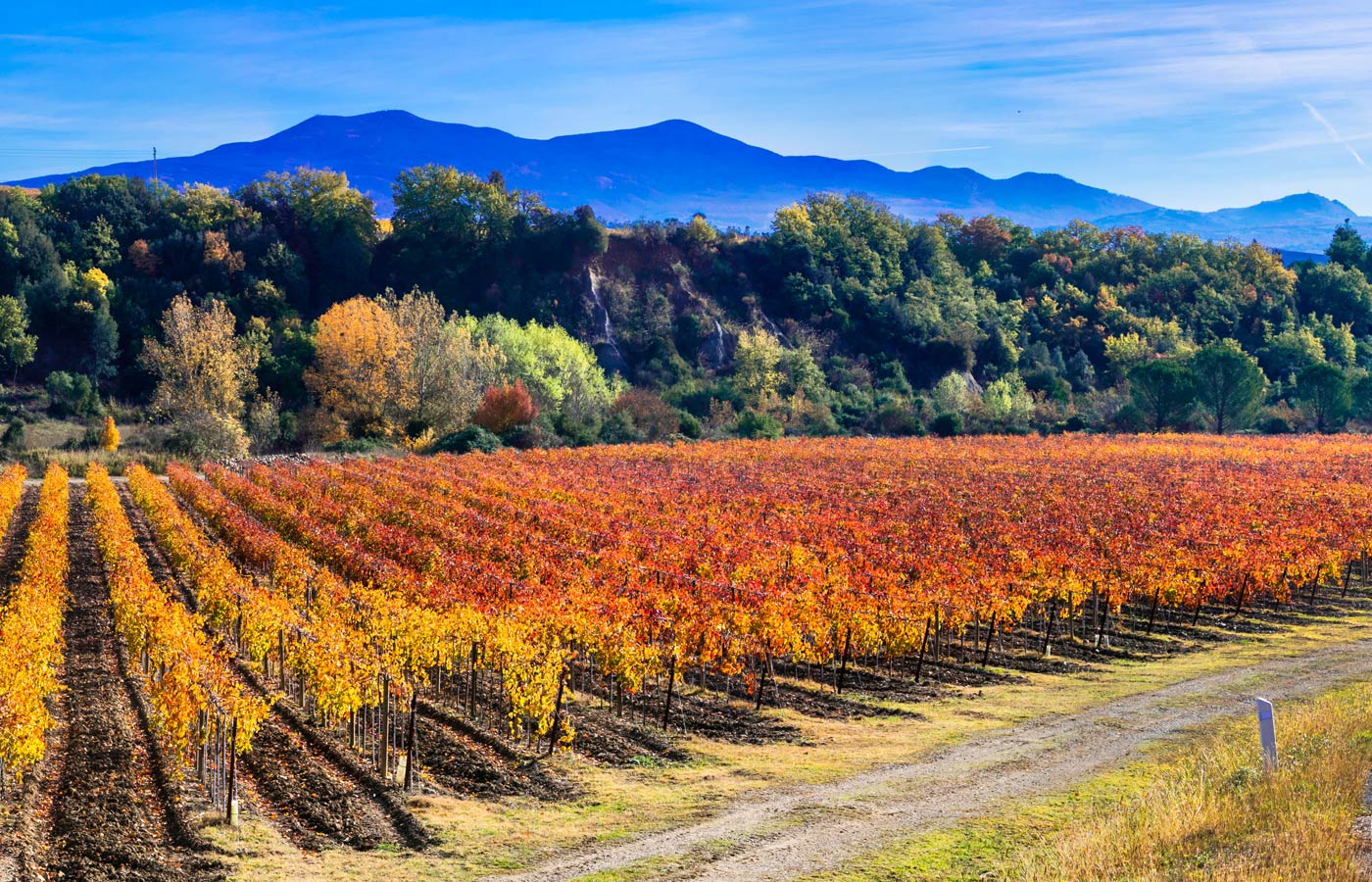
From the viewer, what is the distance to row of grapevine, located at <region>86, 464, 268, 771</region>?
13.9 meters

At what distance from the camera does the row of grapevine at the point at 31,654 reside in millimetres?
13273

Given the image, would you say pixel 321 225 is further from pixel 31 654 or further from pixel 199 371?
pixel 31 654

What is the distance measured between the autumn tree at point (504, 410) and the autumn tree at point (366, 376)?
17.5 feet

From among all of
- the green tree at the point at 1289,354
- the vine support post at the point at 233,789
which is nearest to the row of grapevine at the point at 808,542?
the vine support post at the point at 233,789

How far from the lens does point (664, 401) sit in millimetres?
83312

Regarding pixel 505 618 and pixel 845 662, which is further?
pixel 845 662

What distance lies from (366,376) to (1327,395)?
74.5 meters

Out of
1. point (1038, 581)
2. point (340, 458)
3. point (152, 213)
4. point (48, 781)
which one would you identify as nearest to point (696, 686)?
point (1038, 581)

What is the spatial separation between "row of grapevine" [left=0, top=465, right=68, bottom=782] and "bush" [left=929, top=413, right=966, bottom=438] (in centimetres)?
6363

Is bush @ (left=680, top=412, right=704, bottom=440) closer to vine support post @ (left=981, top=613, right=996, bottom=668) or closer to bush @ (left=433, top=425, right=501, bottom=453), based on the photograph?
bush @ (left=433, top=425, right=501, bottom=453)

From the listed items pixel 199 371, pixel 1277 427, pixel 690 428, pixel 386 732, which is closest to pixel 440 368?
pixel 199 371

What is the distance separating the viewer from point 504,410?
6875 cm

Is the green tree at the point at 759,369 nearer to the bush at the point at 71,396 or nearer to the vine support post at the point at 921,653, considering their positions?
the bush at the point at 71,396

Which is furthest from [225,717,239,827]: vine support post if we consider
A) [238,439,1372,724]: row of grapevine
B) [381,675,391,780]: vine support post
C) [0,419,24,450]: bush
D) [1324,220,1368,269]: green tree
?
[1324,220,1368,269]: green tree
